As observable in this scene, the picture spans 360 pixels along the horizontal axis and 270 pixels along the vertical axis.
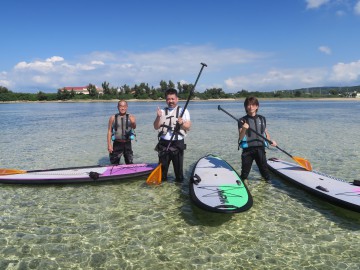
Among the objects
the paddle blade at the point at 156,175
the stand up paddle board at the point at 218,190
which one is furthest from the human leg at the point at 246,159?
the paddle blade at the point at 156,175

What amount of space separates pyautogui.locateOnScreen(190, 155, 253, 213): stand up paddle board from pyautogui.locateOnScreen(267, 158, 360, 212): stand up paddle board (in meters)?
1.90

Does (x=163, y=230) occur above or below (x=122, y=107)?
below

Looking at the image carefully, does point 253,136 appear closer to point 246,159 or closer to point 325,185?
point 246,159

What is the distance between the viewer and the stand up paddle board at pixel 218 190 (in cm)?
573

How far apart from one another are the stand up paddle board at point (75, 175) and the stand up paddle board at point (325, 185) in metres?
4.36

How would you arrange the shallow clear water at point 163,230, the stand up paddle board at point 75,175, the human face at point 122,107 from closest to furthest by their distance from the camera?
1. the shallow clear water at point 163,230
2. the stand up paddle board at point 75,175
3. the human face at point 122,107

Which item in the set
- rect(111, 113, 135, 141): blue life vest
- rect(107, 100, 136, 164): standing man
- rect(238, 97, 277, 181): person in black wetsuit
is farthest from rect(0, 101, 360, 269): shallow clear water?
rect(111, 113, 135, 141): blue life vest

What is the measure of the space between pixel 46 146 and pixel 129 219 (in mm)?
12397

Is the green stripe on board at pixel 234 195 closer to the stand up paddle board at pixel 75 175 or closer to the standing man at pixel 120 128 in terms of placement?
the stand up paddle board at pixel 75 175

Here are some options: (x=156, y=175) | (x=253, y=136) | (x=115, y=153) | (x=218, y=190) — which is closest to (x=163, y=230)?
(x=218, y=190)

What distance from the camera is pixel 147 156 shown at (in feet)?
45.3

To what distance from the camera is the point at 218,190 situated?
655 cm

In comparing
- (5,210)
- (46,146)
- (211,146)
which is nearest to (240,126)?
(5,210)

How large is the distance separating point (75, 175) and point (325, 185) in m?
7.13
